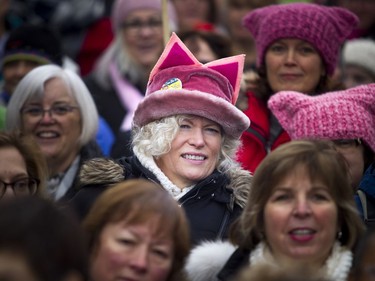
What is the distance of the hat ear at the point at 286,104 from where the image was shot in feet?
23.4

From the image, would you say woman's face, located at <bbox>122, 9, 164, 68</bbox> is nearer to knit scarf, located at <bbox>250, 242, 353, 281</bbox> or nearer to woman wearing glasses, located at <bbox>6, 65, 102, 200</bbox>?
woman wearing glasses, located at <bbox>6, 65, 102, 200</bbox>

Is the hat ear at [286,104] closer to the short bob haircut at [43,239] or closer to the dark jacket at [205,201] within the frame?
the dark jacket at [205,201]

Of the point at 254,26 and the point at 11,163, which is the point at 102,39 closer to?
the point at 254,26

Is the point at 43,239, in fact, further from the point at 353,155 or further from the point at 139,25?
the point at 139,25

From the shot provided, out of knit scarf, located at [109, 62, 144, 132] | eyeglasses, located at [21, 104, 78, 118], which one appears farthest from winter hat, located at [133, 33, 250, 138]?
knit scarf, located at [109, 62, 144, 132]

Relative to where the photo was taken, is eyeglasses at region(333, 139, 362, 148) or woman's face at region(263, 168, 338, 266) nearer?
woman's face at region(263, 168, 338, 266)

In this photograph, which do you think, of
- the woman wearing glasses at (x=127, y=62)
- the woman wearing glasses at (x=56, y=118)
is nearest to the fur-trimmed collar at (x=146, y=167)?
the woman wearing glasses at (x=56, y=118)

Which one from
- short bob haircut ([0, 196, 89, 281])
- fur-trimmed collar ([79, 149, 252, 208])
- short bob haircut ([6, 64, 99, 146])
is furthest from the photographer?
short bob haircut ([6, 64, 99, 146])

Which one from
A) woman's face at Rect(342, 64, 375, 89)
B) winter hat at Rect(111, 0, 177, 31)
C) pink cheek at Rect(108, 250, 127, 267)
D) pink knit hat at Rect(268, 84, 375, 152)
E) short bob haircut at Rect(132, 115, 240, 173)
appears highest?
winter hat at Rect(111, 0, 177, 31)

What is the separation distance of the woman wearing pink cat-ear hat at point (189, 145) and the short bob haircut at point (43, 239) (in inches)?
86.7

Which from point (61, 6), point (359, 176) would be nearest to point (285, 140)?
point (359, 176)

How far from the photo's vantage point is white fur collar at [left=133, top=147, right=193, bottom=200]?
6652 millimetres

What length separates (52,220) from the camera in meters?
4.28

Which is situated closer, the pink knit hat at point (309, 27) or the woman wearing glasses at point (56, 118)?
the pink knit hat at point (309, 27)
